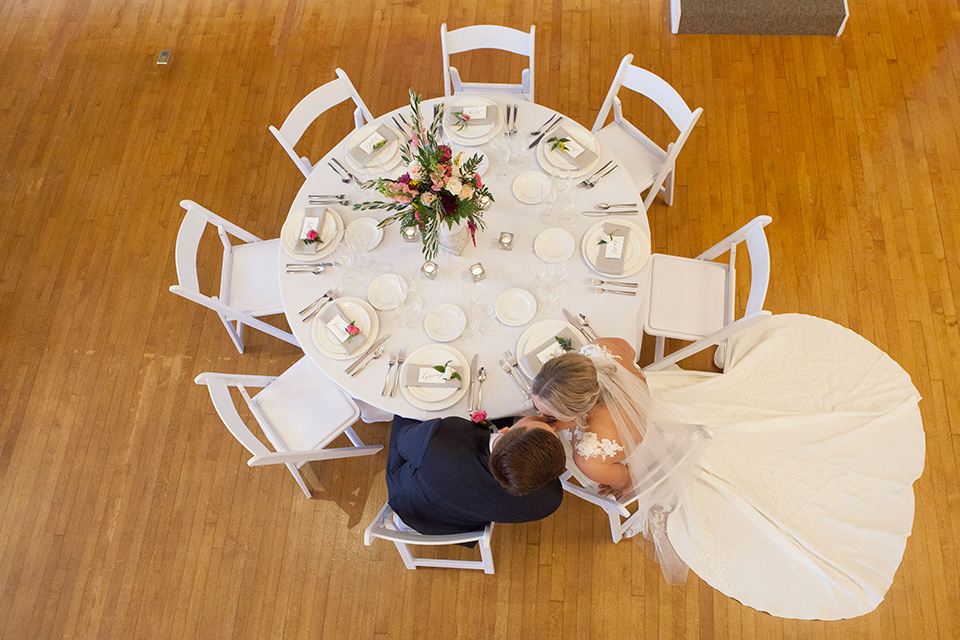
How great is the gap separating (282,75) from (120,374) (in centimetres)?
235

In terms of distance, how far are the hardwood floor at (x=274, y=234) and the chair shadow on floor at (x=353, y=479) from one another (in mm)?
15

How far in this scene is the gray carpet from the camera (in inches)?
167

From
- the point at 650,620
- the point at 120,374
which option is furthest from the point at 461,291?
the point at 120,374

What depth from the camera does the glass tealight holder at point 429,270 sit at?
2.76m

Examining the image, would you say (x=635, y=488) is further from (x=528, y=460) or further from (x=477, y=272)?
(x=477, y=272)

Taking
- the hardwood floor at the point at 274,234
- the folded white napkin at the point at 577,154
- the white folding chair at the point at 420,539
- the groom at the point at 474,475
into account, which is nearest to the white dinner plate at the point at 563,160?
the folded white napkin at the point at 577,154

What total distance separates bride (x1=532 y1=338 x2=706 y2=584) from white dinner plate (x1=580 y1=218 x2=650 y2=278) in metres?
0.38

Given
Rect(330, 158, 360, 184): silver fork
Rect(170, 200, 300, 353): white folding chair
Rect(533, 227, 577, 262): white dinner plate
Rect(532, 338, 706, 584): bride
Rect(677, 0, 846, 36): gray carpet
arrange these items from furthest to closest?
A: Rect(677, 0, 846, 36): gray carpet → Rect(170, 200, 300, 353): white folding chair → Rect(330, 158, 360, 184): silver fork → Rect(533, 227, 577, 262): white dinner plate → Rect(532, 338, 706, 584): bride

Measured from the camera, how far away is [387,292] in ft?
9.11

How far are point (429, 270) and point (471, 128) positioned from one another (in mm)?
809

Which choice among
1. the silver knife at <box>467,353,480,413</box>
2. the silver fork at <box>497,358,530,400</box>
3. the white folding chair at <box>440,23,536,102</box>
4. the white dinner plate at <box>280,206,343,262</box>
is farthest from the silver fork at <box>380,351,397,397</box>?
the white folding chair at <box>440,23,536,102</box>

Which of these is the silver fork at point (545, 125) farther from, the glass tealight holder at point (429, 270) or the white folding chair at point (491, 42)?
the glass tealight holder at point (429, 270)


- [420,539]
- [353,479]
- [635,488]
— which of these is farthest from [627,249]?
[353,479]

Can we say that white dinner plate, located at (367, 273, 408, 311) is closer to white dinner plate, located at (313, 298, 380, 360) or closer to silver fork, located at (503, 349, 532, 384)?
white dinner plate, located at (313, 298, 380, 360)
